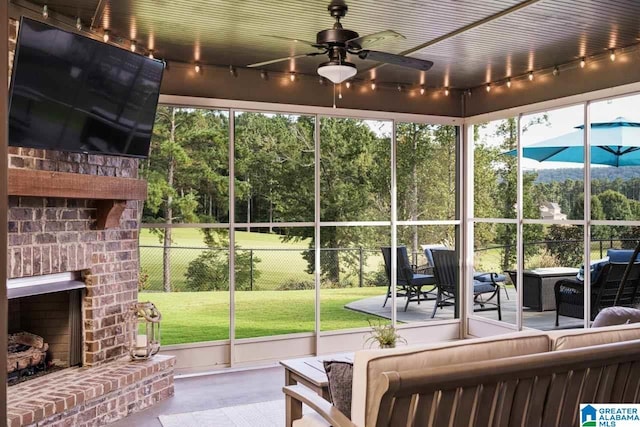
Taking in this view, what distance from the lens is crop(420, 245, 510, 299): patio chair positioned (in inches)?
266

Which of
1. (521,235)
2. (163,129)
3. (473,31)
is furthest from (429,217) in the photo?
(163,129)

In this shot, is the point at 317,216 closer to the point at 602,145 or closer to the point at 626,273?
the point at 602,145

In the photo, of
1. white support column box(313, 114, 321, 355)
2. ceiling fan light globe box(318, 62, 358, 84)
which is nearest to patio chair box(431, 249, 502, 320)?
white support column box(313, 114, 321, 355)

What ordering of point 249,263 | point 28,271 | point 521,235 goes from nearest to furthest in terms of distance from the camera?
point 28,271
point 249,263
point 521,235

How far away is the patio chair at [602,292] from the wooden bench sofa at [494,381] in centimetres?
269

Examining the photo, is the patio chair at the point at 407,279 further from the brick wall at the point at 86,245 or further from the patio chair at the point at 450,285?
the brick wall at the point at 86,245

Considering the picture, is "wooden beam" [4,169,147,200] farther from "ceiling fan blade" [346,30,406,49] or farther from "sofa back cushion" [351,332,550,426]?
"sofa back cushion" [351,332,550,426]

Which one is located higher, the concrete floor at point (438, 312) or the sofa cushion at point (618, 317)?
the sofa cushion at point (618, 317)

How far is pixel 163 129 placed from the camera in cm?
561

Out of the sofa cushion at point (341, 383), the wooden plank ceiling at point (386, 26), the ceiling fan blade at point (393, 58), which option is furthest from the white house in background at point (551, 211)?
the sofa cushion at point (341, 383)

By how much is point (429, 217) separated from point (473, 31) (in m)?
2.75

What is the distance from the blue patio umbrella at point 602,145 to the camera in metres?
5.31

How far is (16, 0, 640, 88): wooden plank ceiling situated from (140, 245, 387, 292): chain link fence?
6.02 feet

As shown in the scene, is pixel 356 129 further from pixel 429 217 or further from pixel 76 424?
pixel 76 424
